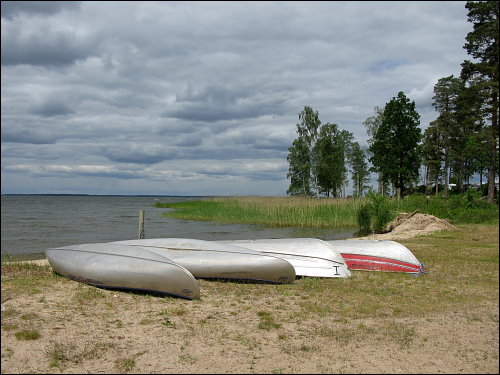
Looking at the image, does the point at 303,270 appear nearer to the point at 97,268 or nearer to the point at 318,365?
the point at 97,268

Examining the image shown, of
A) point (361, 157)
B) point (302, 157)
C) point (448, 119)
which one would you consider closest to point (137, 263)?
point (302, 157)

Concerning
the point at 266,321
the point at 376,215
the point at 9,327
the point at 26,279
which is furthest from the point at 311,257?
the point at 376,215

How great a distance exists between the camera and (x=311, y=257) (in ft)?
24.1

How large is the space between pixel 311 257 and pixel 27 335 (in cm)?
459

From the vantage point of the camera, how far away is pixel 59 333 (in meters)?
3.93

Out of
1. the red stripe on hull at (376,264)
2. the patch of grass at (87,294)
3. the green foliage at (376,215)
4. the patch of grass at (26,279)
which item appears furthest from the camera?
the green foliage at (376,215)

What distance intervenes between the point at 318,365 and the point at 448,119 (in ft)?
116

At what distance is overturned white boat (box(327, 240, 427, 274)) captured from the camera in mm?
7531

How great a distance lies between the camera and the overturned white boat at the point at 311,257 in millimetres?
7199

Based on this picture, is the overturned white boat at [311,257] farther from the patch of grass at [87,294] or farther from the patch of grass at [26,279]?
the patch of grass at [26,279]

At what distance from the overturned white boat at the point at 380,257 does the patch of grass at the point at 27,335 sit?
5.45m

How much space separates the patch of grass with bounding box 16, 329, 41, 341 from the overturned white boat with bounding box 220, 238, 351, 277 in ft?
14.1

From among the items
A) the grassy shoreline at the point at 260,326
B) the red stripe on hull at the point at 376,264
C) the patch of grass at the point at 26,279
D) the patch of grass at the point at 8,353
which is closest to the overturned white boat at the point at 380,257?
the red stripe on hull at the point at 376,264

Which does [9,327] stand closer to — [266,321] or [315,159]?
[266,321]
